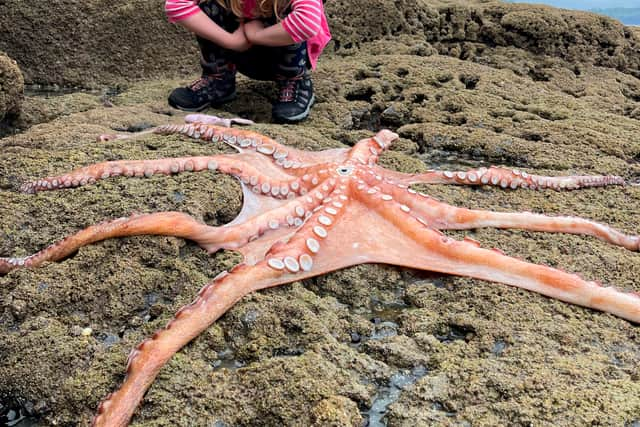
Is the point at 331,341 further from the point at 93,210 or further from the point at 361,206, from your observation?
the point at 93,210

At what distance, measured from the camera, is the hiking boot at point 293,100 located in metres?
5.04

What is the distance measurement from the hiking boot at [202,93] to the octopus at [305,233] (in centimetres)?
175

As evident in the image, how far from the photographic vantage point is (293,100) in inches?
203

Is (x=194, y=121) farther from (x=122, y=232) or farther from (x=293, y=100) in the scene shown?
(x=122, y=232)

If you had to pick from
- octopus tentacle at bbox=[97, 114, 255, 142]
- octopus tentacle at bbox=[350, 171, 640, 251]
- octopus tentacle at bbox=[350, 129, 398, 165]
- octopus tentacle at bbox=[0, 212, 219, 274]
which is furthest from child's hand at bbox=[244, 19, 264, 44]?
octopus tentacle at bbox=[0, 212, 219, 274]

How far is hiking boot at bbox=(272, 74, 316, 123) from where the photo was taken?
5.04 meters

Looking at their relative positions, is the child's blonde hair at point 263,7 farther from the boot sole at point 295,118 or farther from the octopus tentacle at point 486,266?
the octopus tentacle at point 486,266

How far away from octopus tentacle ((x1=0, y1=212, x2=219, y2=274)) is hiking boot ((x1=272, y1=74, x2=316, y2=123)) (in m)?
2.24

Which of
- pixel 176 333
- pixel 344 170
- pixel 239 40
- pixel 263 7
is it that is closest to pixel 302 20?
pixel 263 7

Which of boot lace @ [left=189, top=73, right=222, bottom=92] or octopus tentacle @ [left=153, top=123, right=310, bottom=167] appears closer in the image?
octopus tentacle @ [left=153, top=123, right=310, bottom=167]

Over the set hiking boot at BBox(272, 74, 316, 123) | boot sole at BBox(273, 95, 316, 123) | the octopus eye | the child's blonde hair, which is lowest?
boot sole at BBox(273, 95, 316, 123)

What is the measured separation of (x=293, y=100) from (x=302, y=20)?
0.71 m

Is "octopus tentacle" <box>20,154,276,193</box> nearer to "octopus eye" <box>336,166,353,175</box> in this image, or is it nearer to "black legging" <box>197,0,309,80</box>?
"octopus eye" <box>336,166,353,175</box>

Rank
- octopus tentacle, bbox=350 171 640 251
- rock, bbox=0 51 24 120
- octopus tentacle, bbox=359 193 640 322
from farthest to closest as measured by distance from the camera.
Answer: rock, bbox=0 51 24 120 → octopus tentacle, bbox=350 171 640 251 → octopus tentacle, bbox=359 193 640 322
